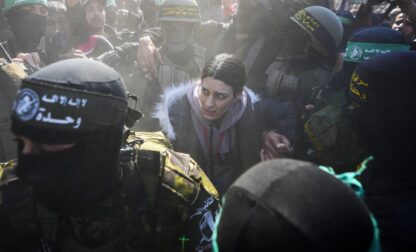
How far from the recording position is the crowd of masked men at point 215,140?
3.35ft

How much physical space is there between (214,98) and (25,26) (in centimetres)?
216

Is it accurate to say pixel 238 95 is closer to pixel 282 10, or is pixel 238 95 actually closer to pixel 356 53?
pixel 356 53

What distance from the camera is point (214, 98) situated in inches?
115

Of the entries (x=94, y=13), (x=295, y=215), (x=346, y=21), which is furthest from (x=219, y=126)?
(x=94, y=13)

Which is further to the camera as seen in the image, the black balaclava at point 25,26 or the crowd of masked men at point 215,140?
the black balaclava at point 25,26

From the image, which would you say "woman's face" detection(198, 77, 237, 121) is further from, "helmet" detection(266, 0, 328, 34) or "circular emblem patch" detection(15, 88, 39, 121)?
"circular emblem patch" detection(15, 88, 39, 121)

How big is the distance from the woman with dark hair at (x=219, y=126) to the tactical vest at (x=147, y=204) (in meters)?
0.89

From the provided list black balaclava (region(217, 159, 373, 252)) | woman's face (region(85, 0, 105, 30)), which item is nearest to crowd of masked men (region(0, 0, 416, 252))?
black balaclava (region(217, 159, 373, 252))

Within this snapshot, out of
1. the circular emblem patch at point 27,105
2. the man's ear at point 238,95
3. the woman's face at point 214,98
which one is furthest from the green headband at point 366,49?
the circular emblem patch at point 27,105

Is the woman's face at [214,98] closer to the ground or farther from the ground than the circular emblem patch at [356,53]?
closer to the ground

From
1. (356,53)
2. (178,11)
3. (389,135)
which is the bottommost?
(389,135)

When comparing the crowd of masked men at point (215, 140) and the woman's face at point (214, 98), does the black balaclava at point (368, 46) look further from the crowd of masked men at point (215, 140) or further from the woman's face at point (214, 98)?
the woman's face at point (214, 98)

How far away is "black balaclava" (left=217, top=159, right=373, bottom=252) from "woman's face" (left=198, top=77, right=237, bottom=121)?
1868 mm

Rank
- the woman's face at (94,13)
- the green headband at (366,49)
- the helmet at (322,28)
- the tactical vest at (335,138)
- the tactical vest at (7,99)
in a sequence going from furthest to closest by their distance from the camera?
the woman's face at (94,13)
the helmet at (322,28)
the green headband at (366,49)
the tactical vest at (7,99)
the tactical vest at (335,138)
